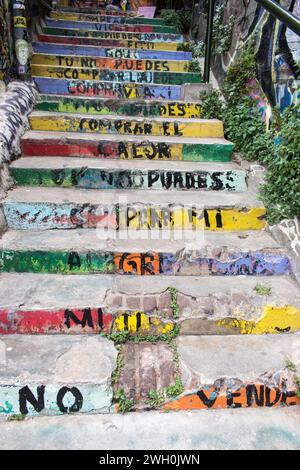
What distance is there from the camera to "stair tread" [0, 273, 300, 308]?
2.18 metres

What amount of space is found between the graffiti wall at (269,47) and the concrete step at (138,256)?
1290 millimetres

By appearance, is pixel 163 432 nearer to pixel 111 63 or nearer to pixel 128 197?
pixel 128 197

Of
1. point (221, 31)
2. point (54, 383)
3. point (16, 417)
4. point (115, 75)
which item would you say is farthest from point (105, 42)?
point (16, 417)

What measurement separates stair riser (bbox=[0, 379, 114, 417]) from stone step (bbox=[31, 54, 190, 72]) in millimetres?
3918

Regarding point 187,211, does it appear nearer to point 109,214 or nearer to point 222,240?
point 222,240

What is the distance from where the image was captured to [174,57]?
4.94 m

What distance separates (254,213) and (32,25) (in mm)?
4196

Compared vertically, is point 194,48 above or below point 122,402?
above

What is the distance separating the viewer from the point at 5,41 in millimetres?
3658

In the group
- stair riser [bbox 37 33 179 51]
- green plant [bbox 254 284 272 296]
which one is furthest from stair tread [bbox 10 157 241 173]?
stair riser [bbox 37 33 179 51]

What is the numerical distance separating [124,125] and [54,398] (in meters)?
2.60

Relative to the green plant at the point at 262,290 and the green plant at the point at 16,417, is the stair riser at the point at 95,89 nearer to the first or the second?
the green plant at the point at 262,290

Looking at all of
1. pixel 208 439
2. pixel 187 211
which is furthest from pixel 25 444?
pixel 187 211

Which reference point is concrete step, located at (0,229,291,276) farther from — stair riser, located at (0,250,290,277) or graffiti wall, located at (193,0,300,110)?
graffiti wall, located at (193,0,300,110)
